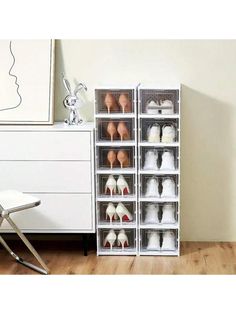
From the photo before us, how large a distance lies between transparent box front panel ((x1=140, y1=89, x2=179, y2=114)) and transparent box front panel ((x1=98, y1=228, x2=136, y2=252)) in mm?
873

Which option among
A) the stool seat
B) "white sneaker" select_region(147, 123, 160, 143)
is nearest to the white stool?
the stool seat

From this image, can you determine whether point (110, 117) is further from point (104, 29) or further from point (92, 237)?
point (104, 29)

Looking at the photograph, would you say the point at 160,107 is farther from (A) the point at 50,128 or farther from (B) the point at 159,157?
(A) the point at 50,128

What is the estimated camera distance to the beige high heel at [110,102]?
3704mm

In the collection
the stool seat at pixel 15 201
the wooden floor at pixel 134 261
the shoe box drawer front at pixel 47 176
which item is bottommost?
the wooden floor at pixel 134 261

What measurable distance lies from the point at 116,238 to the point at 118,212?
8.1 inches

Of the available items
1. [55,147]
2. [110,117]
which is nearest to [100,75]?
[110,117]

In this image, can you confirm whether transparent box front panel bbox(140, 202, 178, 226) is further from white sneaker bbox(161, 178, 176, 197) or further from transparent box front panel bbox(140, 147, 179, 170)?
transparent box front panel bbox(140, 147, 179, 170)

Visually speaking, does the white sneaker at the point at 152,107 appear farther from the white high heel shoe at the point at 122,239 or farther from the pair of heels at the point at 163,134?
the white high heel shoe at the point at 122,239

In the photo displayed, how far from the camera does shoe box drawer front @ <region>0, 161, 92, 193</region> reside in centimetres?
371

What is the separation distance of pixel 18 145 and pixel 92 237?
904mm

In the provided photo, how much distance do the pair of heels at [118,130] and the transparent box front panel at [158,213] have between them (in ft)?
1.66

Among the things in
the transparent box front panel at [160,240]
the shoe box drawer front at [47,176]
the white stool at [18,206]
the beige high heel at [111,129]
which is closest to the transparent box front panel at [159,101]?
the beige high heel at [111,129]

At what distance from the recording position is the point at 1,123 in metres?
3.82
